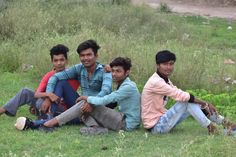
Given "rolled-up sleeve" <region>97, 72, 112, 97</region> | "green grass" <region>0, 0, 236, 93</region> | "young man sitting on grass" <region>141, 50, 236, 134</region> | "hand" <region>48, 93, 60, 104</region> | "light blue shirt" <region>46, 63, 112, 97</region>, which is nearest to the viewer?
"young man sitting on grass" <region>141, 50, 236, 134</region>

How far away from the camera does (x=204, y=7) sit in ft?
86.2

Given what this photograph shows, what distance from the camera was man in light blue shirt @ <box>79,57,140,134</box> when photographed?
670cm

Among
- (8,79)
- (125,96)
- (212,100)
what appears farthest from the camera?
(8,79)

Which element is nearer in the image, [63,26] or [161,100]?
[161,100]

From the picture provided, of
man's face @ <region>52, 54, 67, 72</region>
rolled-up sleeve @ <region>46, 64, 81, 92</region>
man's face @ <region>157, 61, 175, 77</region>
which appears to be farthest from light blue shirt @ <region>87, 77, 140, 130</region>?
man's face @ <region>52, 54, 67, 72</region>

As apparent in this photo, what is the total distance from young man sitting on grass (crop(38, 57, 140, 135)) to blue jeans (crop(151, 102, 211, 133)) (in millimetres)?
327

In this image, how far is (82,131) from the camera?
6.68m

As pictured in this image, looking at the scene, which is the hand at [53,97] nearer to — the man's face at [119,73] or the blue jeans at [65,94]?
the blue jeans at [65,94]

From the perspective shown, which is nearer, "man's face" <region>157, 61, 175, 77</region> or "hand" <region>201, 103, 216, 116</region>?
"hand" <region>201, 103, 216, 116</region>

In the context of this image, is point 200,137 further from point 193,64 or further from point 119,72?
point 193,64

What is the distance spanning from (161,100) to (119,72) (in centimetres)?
60

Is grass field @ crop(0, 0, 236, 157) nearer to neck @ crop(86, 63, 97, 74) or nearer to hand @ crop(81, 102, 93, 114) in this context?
hand @ crop(81, 102, 93, 114)

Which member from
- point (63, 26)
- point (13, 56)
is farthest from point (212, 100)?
point (63, 26)

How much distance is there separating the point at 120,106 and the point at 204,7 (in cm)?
2002
